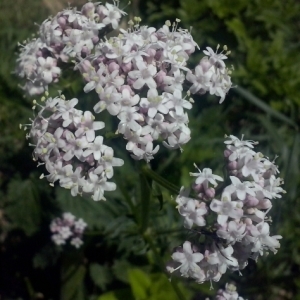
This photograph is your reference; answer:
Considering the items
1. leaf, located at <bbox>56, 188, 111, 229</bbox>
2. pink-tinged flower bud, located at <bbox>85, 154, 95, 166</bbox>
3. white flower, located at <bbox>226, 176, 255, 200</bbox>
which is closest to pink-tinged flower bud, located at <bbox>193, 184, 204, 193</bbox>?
white flower, located at <bbox>226, 176, 255, 200</bbox>

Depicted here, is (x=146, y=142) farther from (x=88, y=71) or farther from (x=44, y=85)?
(x=44, y=85)

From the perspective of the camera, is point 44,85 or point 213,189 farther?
point 44,85

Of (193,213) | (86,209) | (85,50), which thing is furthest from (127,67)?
(86,209)

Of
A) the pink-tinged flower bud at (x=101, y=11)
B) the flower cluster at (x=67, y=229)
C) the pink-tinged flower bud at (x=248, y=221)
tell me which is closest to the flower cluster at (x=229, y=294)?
the pink-tinged flower bud at (x=248, y=221)

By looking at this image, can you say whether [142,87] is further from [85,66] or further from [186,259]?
[186,259]

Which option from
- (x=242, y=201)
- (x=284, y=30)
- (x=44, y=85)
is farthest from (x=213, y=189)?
(x=284, y=30)

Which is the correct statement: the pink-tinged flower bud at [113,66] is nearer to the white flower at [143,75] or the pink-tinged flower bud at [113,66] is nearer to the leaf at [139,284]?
the white flower at [143,75]

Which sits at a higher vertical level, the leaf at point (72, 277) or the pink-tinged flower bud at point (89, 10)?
the pink-tinged flower bud at point (89, 10)
